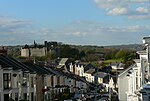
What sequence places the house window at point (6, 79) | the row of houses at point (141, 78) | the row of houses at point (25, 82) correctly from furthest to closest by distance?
the row of houses at point (25, 82) < the house window at point (6, 79) < the row of houses at point (141, 78)

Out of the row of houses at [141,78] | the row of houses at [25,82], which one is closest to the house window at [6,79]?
the row of houses at [25,82]

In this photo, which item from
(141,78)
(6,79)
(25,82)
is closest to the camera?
(141,78)

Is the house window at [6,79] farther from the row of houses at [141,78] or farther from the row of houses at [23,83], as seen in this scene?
the row of houses at [141,78]

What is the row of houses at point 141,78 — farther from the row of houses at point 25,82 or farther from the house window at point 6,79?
the house window at point 6,79

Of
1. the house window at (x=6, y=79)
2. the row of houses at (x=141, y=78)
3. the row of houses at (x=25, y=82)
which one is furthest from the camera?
the row of houses at (x=25, y=82)

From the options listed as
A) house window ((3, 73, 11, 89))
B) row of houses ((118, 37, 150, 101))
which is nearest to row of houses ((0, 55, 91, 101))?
house window ((3, 73, 11, 89))

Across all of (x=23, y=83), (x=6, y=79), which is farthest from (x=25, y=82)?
(x=6, y=79)

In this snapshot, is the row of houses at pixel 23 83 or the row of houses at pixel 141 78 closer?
the row of houses at pixel 141 78

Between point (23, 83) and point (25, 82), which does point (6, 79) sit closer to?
point (23, 83)

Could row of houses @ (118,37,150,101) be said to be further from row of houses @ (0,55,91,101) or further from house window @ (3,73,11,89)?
house window @ (3,73,11,89)

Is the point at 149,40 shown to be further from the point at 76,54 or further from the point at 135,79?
the point at 76,54

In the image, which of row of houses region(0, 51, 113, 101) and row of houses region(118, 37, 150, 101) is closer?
row of houses region(118, 37, 150, 101)

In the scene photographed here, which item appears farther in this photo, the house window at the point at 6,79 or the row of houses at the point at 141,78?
→ the house window at the point at 6,79

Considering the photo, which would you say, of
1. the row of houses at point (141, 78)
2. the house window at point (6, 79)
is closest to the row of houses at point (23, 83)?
the house window at point (6, 79)
